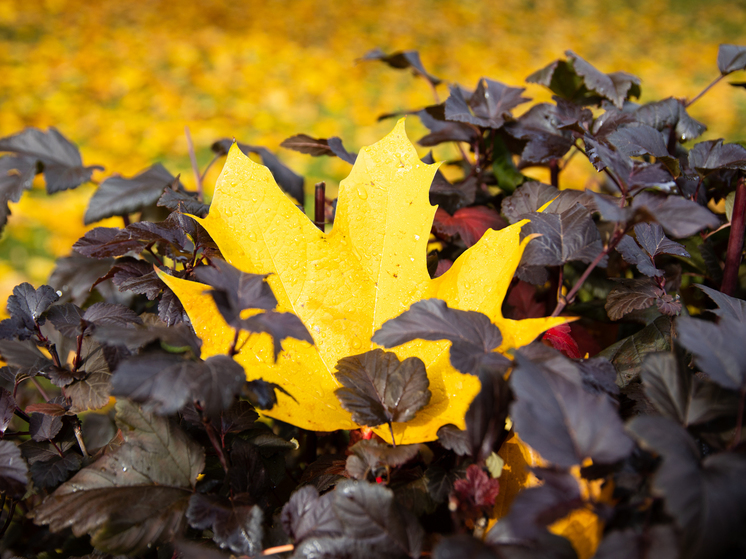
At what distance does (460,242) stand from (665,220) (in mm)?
519

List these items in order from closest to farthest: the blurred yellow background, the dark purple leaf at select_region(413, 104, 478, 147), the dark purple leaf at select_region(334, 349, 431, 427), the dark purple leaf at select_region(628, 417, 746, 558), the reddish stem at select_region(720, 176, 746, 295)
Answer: the dark purple leaf at select_region(628, 417, 746, 558), the dark purple leaf at select_region(334, 349, 431, 427), the reddish stem at select_region(720, 176, 746, 295), the dark purple leaf at select_region(413, 104, 478, 147), the blurred yellow background

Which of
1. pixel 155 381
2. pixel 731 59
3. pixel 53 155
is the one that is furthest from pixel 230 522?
pixel 731 59

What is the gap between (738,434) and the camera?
50 cm

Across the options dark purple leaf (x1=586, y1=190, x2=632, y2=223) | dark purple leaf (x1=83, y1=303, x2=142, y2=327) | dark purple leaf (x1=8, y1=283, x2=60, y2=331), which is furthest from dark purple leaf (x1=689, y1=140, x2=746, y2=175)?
dark purple leaf (x1=8, y1=283, x2=60, y2=331)

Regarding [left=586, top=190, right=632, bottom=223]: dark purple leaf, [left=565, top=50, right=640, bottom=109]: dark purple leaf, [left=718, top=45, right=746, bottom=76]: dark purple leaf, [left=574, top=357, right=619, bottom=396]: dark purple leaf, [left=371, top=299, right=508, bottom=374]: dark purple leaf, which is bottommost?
[left=574, top=357, right=619, bottom=396]: dark purple leaf

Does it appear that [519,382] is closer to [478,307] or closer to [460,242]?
[478,307]

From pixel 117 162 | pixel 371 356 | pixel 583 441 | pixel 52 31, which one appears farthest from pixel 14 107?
pixel 583 441

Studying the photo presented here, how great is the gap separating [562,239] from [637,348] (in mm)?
235

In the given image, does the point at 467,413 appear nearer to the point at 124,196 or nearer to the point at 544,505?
the point at 544,505

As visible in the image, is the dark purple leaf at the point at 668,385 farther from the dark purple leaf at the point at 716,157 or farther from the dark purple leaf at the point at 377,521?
the dark purple leaf at the point at 716,157

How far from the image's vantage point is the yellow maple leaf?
2.32 ft

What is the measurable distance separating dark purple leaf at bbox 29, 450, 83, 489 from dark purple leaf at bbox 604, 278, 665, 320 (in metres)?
0.79

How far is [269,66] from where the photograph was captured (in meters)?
5.20

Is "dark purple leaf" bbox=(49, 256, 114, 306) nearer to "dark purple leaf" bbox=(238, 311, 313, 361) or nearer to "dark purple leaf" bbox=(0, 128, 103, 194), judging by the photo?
"dark purple leaf" bbox=(0, 128, 103, 194)
